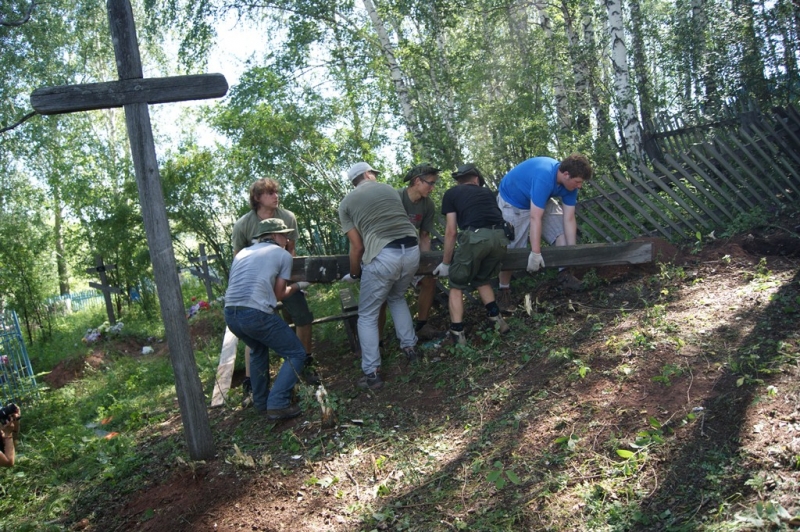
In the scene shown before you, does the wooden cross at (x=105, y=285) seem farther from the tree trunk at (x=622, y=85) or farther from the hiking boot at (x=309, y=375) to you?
the tree trunk at (x=622, y=85)

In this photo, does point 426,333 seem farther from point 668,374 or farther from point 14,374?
point 14,374

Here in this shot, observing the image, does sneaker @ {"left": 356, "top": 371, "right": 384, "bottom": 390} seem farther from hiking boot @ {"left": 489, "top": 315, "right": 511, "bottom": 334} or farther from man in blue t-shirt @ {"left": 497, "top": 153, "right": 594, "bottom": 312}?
man in blue t-shirt @ {"left": 497, "top": 153, "right": 594, "bottom": 312}

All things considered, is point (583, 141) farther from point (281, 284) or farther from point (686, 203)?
point (281, 284)

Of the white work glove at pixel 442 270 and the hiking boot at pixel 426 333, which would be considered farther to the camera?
the hiking boot at pixel 426 333

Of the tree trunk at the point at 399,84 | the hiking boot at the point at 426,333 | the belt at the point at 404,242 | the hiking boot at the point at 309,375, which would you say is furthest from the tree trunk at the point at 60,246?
the belt at the point at 404,242

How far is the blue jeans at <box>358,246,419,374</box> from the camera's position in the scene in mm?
4992

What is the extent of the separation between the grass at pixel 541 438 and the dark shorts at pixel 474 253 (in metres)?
0.57

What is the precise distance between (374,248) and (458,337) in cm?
117

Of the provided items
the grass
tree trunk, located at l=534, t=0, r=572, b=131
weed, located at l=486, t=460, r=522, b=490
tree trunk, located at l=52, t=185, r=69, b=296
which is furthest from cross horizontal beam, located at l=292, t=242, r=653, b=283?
tree trunk, located at l=52, t=185, r=69, b=296

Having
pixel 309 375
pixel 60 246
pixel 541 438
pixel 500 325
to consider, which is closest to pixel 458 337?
pixel 500 325

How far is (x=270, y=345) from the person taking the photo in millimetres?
4746

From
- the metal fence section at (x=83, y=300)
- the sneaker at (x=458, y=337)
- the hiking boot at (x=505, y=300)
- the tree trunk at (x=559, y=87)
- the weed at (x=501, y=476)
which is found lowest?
the weed at (x=501, y=476)

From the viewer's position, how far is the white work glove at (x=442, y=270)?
5.56 meters

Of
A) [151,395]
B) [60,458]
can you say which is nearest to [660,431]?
[60,458]
